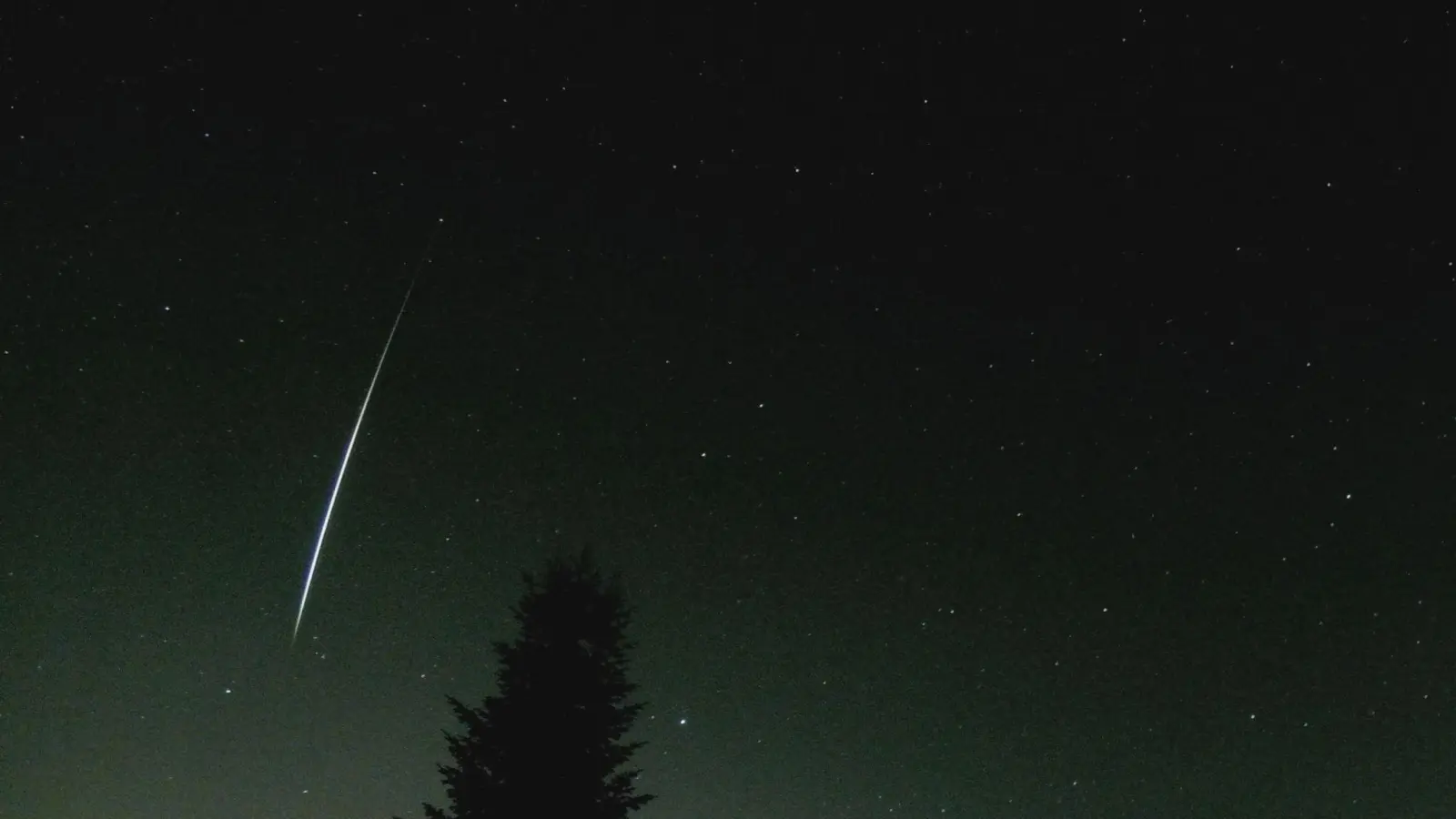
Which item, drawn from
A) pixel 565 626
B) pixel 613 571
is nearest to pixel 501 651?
pixel 565 626

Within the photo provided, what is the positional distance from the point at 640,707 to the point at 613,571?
4.97 ft

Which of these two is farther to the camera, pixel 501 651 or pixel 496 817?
pixel 501 651

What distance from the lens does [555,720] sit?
11.4 m

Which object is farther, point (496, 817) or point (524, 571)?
point (524, 571)

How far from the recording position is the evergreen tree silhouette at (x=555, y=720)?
1112 centimetres

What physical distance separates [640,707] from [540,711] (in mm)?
1101

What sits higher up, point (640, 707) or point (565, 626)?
point (565, 626)

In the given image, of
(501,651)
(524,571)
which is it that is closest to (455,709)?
(501,651)

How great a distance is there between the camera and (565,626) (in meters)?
11.9

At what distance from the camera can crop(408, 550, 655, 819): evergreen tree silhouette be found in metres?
11.1

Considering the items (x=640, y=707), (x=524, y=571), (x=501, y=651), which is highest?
(x=524, y=571)

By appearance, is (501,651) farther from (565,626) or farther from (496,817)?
(496,817)

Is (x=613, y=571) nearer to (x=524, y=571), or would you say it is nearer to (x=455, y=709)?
(x=524, y=571)

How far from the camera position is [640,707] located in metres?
11.8
